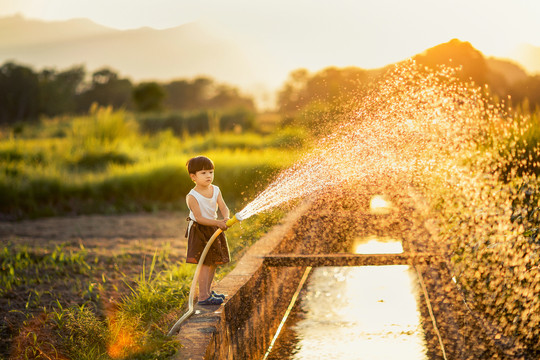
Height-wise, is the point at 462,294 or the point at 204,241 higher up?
the point at 204,241

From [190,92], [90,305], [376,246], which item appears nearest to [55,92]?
[190,92]

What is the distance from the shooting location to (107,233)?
30.2ft

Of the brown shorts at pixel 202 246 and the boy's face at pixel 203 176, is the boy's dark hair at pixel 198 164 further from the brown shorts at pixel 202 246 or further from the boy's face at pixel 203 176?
the brown shorts at pixel 202 246

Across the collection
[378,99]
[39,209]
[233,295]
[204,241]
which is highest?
[378,99]

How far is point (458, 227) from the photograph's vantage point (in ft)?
19.1

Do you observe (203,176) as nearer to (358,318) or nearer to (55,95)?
(358,318)

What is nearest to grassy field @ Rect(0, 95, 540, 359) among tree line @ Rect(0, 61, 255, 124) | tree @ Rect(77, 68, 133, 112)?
tree line @ Rect(0, 61, 255, 124)

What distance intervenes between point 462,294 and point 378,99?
327 cm

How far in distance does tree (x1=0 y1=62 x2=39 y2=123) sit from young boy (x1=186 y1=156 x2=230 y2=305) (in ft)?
200

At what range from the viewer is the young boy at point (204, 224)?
12.7 ft

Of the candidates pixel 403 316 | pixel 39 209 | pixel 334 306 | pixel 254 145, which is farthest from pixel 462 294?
pixel 254 145

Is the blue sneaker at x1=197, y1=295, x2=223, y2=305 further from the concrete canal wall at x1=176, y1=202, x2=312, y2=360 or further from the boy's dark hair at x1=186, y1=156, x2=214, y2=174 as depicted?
the boy's dark hair at x1=186, y1=156, x2=214, y2=174

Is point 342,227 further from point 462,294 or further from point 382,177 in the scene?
point 462,294

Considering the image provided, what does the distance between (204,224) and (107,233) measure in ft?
18.6
